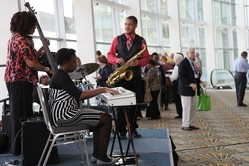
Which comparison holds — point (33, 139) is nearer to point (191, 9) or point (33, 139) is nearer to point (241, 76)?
point (241, 76)

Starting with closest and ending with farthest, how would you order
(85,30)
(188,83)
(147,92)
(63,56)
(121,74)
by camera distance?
(63,56) < (121,74) < (188,83) < (147,92) < (85,30)

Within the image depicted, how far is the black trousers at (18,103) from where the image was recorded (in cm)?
429

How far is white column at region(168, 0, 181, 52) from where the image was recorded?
17.8 metres

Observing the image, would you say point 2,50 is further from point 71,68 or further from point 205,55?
point 205,55

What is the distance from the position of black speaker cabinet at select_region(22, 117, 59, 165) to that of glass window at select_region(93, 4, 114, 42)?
802cm

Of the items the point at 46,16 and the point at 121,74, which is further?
the point at 46,16

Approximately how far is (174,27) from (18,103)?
14.5 metres

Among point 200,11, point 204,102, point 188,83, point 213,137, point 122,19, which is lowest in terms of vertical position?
point 213,137

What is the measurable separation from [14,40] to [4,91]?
2.74 meters

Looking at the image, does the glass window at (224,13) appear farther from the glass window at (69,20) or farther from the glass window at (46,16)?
the glass window at (46,16)

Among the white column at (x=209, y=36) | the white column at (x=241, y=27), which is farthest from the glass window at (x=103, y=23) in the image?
the white column at (x=241, y=27)

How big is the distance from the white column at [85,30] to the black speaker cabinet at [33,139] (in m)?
6.47

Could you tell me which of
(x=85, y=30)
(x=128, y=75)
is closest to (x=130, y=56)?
(x=128, y=75)

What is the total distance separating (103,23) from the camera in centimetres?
1262
